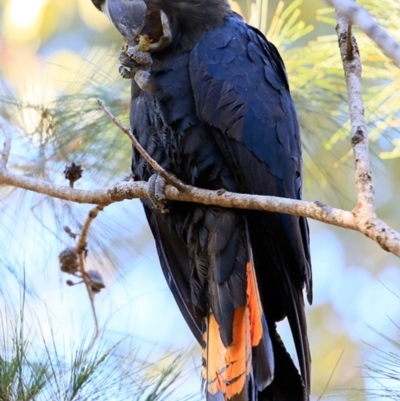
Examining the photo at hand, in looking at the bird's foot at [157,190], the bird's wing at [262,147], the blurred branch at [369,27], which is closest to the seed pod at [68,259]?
the bird's foot at [157,190]

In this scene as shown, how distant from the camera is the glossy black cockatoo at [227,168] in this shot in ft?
7.22

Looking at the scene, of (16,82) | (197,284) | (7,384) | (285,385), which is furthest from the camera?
(16,82)

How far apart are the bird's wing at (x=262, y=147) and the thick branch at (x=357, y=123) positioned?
428 millimetres

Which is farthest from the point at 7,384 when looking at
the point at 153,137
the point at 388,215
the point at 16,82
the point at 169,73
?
the point at 388,215

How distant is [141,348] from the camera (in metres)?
2.44

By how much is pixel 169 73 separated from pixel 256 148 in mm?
359

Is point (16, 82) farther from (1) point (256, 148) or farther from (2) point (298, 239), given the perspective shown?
(2) point (298, 239)

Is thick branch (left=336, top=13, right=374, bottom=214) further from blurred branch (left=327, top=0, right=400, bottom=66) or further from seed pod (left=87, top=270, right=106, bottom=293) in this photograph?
seed pod (left=87, top=270, right=106, bottom=293)

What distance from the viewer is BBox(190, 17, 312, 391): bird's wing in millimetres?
2201

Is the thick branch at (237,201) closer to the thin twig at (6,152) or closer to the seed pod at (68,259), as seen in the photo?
the thin twig at (6,152)

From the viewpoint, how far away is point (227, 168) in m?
2.23

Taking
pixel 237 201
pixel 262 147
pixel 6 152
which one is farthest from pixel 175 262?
pixel 237 201

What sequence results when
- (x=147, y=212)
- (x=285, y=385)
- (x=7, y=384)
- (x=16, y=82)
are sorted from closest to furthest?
(x=7, y=384) < (x=285, y=385) < (x=147, y=212) < (x=16, y=82)

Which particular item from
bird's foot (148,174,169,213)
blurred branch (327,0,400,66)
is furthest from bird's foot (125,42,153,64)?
blurred branch (327,0,400,66)
